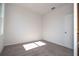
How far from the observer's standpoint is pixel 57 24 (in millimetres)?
4230

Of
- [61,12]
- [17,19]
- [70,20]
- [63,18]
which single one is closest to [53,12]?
[61,12]

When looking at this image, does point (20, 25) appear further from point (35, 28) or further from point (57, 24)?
point (57, 24)

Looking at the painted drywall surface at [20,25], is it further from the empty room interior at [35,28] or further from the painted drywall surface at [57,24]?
the painted drywall surface at [57,24]

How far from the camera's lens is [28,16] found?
5082 millimetres

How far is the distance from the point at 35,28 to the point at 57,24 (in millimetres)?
2151

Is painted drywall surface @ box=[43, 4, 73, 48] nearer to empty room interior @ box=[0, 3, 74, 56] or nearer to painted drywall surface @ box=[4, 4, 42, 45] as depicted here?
empty room interior @ box=[0, 3, 74, 56]

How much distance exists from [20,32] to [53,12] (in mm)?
3010

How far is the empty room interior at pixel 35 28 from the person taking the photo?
11.0 ft

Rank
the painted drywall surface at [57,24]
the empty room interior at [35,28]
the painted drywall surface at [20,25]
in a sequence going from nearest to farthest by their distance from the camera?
the empty room interior at [35,28]
the painted drywall surface at [57,24]
the painted drywall surface at [20,25]

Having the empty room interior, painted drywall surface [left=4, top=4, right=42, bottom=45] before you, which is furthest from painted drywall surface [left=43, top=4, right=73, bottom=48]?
painted drywall surface [left=4, top=4, right=42, bottom=45]

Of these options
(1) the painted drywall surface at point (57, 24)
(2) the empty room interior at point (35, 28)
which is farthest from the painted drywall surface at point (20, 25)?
(1) the painted drywall surface at point (57, 24)

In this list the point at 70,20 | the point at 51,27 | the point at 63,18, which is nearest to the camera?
the point at 70,20

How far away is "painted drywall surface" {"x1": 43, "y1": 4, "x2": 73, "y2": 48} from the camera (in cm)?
365

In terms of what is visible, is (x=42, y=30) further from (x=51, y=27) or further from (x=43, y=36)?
(x=51, y=27)
